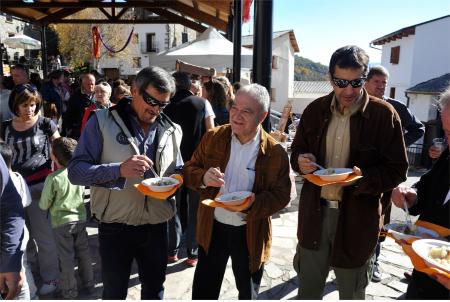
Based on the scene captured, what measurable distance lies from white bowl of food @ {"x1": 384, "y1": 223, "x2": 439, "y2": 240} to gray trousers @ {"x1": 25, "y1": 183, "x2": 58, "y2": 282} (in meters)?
2.99

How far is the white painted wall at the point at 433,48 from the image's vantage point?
24688mm

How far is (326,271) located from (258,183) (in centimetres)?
77

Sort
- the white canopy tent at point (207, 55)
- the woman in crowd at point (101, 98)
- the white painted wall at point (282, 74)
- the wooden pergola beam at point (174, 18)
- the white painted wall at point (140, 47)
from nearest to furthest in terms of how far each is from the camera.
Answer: the woman in crowd at point (101, 98), the white canopy tent at point (207, 55), the wooden pergola beam at point (174, 18), the white painted wall at point (282, 74), the white painted wall at point (140, 47)

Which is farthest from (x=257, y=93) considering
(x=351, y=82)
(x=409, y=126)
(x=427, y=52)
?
(x=427, y=52)

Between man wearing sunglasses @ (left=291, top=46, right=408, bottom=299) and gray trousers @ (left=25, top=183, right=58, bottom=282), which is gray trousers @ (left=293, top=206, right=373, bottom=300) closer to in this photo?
man wearing sunglasses @ (left=291, top=46, right=408, bottom=299)

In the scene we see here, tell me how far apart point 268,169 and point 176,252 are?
2122 millimetres

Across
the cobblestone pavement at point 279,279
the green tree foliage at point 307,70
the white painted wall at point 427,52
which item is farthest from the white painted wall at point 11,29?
the green tree foliage at point 307,70

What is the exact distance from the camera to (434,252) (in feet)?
5.76

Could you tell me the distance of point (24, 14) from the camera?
37.2 feet

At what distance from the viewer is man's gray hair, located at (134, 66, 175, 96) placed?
7.13 ft

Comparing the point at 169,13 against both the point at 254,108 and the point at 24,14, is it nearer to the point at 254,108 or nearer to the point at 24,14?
the point at 24,14

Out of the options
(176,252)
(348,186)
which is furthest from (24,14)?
(348,186)

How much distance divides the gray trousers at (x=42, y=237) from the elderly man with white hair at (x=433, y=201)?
10.0ft

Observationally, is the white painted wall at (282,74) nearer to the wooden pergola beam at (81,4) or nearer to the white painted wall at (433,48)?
the white painted wall at (433,48)
